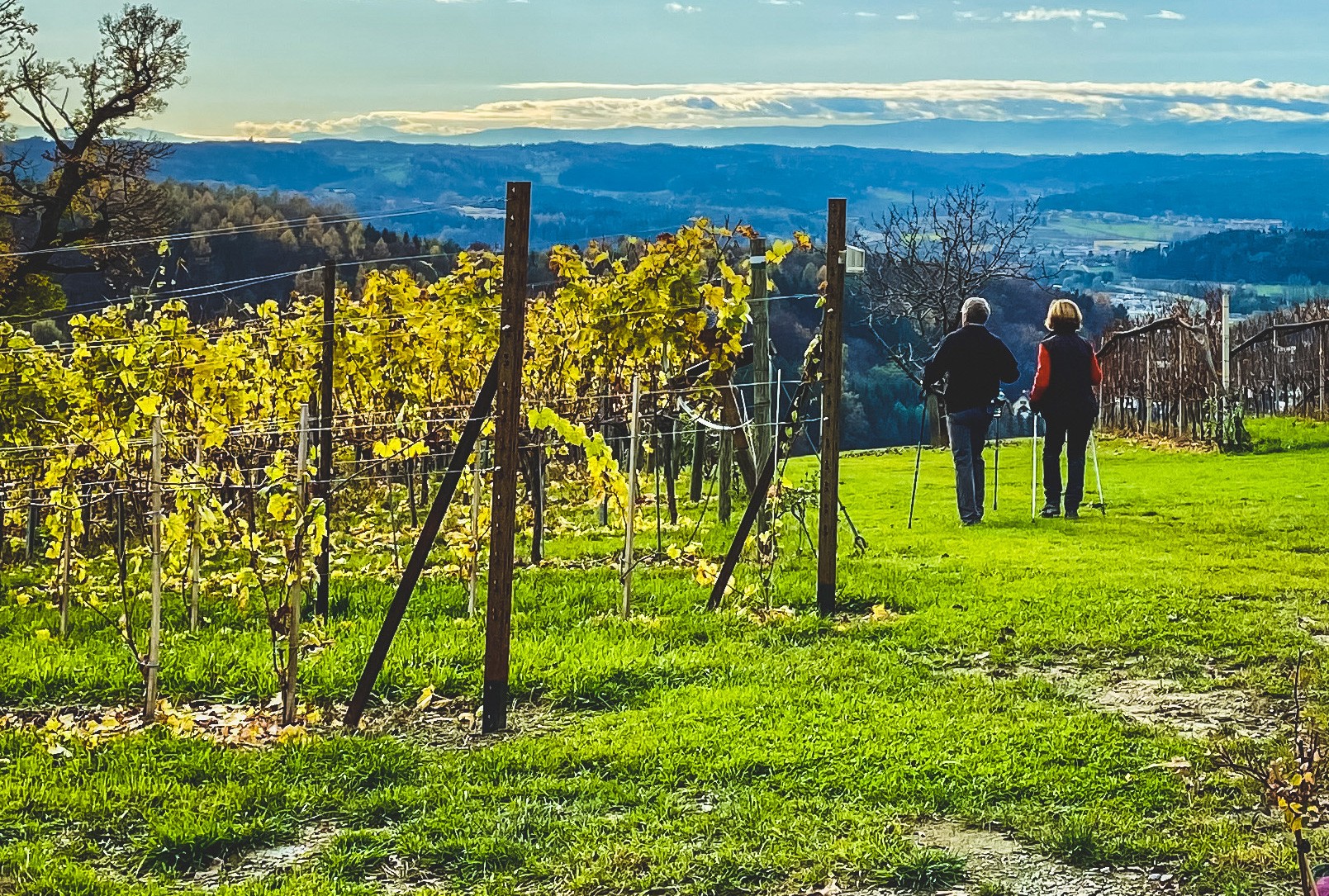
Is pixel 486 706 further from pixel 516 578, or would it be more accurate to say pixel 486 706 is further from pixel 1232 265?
pixel 1232 265

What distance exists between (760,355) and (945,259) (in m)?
20.4

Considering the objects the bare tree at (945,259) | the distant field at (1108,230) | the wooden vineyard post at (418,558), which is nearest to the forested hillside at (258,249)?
the bare tree at (945,259)

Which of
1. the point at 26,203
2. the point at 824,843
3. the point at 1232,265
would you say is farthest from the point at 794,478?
the point at 1232,265

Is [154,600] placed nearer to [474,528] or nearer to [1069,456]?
[474,528]

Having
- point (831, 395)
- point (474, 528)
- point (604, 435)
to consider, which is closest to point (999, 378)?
point (604, 435)

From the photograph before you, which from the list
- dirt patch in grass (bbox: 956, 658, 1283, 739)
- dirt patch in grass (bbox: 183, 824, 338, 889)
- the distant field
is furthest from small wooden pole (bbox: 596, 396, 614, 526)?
the distant field

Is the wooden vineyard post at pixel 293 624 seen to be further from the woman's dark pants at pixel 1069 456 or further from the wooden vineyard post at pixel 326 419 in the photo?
the woman's dark pants at pixel 1069 456

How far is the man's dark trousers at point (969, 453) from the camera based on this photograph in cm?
1134

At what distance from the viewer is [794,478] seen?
16.8 m

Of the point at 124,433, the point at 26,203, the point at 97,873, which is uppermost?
the point at 26,203

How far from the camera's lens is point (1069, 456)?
11414 millimetres

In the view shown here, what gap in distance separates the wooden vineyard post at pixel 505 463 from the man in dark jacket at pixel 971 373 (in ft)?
19.2

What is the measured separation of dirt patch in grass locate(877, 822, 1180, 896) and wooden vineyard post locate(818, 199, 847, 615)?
335 centimetres

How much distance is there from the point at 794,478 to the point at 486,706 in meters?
11.2
